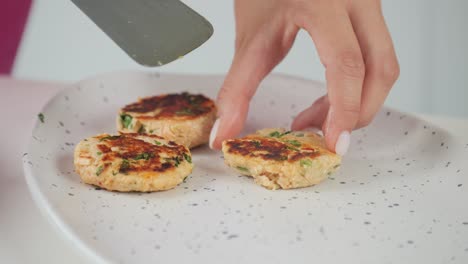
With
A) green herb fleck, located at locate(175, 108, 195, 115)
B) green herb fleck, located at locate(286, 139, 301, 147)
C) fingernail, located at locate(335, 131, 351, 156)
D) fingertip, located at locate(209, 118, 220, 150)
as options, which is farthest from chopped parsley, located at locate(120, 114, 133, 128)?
fingernail, located at locate(335, 131, 351, 156)

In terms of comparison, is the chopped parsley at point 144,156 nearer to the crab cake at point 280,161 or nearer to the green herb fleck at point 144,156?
the green herb fleck at point 144,156

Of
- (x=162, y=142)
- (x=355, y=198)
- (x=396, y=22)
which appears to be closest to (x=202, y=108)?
(x=162, y=142)

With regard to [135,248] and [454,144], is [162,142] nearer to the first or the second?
[135,248]

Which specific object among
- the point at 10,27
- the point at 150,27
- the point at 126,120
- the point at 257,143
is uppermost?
the point at 150,27

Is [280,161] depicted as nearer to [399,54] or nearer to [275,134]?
[275,134]

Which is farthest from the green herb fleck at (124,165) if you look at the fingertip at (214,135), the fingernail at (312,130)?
the fingernail at (312,130)

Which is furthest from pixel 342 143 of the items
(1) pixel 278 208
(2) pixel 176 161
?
(2) pixel 176 161

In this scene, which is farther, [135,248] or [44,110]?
[44,110]

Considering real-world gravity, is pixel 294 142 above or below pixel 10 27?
above
